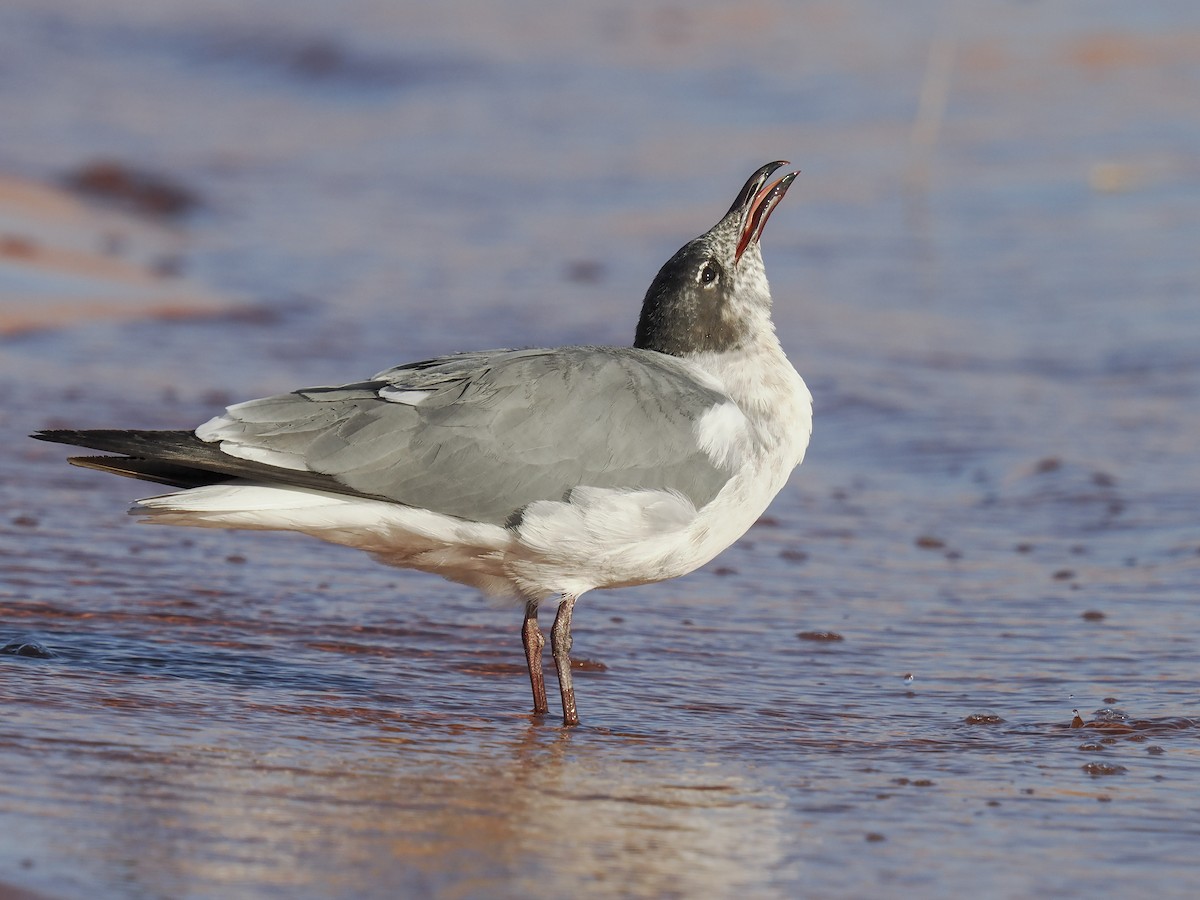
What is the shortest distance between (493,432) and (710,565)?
1.93 metres

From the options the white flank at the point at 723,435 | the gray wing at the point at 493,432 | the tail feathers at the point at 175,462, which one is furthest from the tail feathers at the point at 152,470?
the white flank at the point at 723,435

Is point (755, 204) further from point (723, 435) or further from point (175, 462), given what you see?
point (175, 462)

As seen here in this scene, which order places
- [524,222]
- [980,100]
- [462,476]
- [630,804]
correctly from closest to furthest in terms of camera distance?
[630,804], [462,476], [524,222], [980,100]

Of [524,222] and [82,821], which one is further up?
[524,222]

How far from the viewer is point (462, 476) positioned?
4.70m

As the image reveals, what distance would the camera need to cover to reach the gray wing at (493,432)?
464 centimetres

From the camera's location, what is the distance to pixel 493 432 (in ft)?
15.5

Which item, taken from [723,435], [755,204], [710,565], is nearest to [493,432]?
[723,435]

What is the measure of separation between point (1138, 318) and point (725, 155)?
Result: 5.07 meters

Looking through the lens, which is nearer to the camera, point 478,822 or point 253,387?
point 478,822

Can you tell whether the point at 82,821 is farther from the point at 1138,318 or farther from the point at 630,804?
the point at 1138,318

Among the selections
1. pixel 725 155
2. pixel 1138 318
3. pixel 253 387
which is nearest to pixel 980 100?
pixel 725 155

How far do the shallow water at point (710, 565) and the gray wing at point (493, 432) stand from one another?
640 mm

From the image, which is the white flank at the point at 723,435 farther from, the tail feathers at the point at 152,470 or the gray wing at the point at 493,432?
the tail feathers at the point at 152,470
